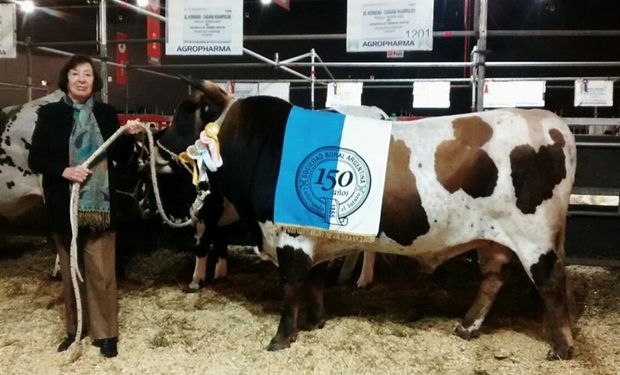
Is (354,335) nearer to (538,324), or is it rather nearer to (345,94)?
(538,324)

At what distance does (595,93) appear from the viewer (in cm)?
646

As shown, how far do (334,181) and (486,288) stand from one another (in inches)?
51.7

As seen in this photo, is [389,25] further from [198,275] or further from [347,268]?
[198,275]

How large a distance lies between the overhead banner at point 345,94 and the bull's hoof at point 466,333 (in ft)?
14.5

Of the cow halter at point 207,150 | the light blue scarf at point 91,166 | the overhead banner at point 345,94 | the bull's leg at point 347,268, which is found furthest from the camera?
the overhead banner at point 345,94

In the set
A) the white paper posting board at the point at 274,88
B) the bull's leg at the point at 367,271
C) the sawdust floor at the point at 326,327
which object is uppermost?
the white paper posting board at the point at 274,88

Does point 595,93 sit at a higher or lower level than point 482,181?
higher

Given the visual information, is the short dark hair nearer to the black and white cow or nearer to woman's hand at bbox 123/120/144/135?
woman's hand at bbox 123/120/144/135

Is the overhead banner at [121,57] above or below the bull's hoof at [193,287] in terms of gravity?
above

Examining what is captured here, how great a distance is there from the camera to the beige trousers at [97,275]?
3246 millimetres

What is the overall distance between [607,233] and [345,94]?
3.94 meters

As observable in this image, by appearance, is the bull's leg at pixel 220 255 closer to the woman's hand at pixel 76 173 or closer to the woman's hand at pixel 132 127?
the woman's hand at pixel 132 127

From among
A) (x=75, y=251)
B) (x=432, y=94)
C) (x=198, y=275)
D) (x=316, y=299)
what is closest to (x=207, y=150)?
(x=75, y=251)

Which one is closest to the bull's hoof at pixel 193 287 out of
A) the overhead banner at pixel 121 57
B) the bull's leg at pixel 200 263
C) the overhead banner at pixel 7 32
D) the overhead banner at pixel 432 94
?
the bull's leg at pixel 200 263
